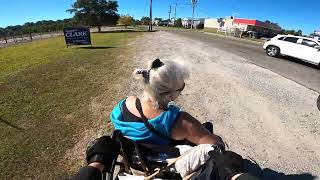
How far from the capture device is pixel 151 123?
8.81ft

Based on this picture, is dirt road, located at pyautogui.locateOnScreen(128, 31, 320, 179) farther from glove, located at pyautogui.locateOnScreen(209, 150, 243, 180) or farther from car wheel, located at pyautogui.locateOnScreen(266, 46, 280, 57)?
car wheel, located at pyautogui.locateOnScreen(266, 46, 280, 57)

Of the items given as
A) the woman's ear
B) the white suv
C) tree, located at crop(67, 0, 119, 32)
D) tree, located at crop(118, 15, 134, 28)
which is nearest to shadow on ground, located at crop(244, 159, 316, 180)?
the woman's ear

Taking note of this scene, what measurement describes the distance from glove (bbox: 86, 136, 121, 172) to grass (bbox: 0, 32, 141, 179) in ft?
7.19

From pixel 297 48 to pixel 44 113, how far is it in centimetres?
1542

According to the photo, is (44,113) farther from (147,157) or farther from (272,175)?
(272,175)

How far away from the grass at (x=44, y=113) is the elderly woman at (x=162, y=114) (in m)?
2.35

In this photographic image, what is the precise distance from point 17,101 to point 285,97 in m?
6.96

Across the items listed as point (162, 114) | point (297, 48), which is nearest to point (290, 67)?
point (297, 48)

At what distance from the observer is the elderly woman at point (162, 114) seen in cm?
259

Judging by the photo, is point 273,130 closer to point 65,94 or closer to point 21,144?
point 21,144

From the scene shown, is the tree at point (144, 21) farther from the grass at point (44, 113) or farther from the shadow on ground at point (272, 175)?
the shadow on ground at point (272, 175)

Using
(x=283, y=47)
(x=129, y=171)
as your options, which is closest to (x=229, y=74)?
(x=129, y=171)

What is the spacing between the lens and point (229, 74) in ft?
34.8

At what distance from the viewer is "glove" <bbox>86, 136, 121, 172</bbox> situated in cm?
259
